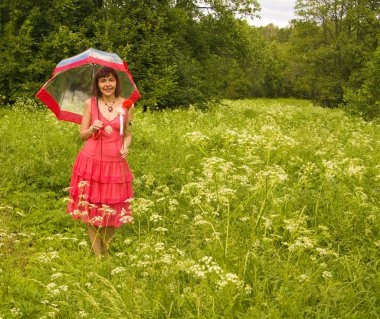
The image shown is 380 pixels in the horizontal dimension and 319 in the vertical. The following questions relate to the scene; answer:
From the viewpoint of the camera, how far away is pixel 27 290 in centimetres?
371

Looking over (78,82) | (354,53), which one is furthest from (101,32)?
(354,53)

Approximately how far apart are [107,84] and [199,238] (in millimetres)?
1981

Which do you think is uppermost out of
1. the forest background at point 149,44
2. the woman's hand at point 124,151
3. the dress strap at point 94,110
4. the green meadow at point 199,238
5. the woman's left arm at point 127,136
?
the forest background at point 149,44

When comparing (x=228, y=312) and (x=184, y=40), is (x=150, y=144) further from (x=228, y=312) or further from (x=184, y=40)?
(x=184, y=40)

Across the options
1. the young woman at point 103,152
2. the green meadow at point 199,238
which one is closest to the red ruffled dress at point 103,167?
the young woman at point 103,152

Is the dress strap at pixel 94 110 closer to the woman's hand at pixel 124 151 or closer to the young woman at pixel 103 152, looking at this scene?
the young woman at pixel 103 152

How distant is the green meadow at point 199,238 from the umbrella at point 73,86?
3.32ft

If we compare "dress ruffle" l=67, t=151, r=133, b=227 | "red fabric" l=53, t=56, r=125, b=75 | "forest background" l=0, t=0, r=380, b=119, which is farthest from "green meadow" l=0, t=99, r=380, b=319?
"forest background" l=0, t=0, r=380, b=119

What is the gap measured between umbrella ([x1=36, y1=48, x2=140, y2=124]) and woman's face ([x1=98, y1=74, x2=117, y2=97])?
1.07 ft

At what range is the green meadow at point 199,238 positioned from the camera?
324cm

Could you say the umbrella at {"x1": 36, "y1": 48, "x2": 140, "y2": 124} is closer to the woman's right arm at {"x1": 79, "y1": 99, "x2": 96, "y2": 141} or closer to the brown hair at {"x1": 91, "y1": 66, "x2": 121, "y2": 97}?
the brown hair at {"x1": 91, "y1": 66, "x2": 121, "y2": 97}

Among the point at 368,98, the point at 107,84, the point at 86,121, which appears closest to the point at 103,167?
the point at 86,121

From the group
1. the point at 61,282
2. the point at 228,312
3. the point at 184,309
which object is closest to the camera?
the point at 228,312

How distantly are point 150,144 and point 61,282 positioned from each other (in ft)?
18.9
